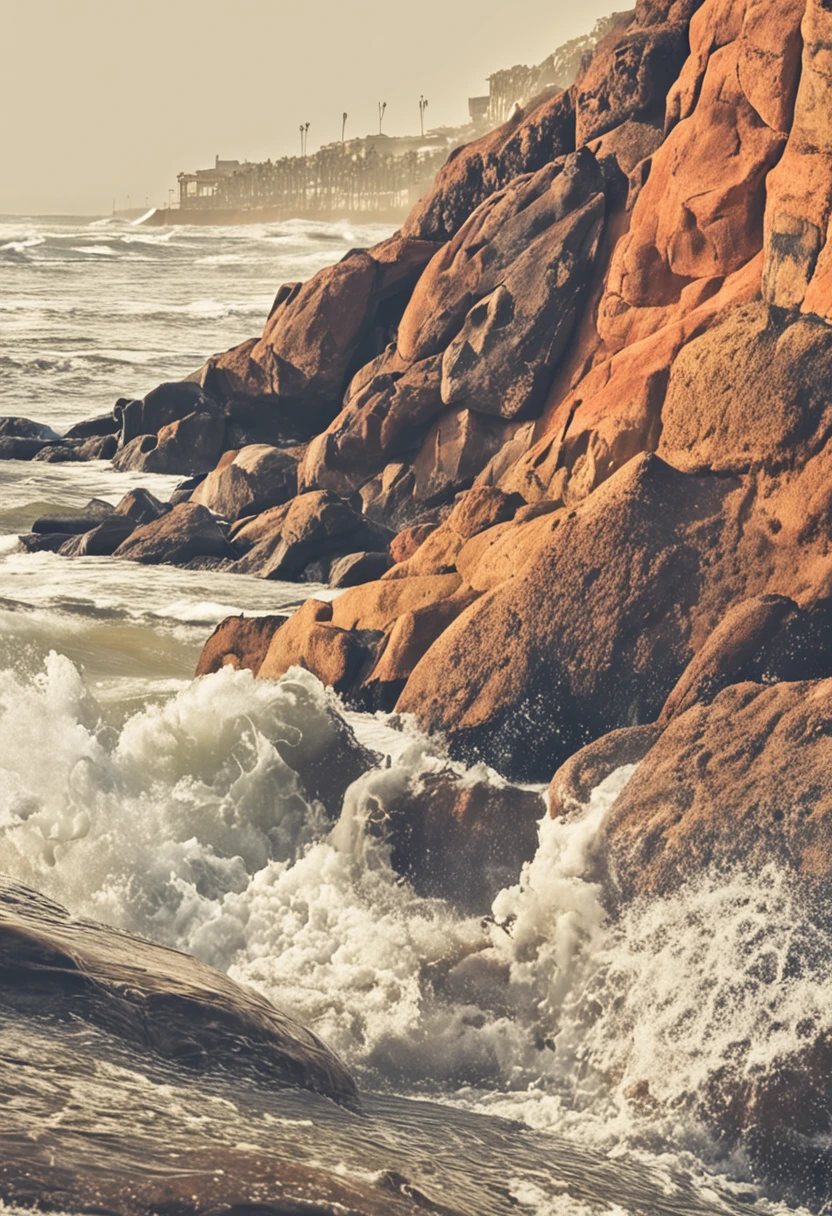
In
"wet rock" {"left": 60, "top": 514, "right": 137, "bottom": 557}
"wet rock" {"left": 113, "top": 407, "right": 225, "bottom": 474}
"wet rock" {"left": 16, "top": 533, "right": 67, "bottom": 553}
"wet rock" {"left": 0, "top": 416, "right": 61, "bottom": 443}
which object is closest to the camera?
"wet rock" {"left": 60, "top": 514, "right": 137, "bottom": 557}

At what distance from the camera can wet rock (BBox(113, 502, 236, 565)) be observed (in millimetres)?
17703

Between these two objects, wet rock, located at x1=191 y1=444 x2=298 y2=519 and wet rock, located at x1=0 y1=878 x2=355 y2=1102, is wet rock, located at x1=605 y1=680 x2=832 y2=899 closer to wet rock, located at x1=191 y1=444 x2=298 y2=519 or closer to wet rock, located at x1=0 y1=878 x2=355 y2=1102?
wet rock, located at x1=0 y1=878 x2=355 y2=1102

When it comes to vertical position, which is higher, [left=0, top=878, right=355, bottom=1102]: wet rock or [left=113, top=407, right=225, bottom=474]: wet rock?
[left=113, top=407, right=225, bottom=474]: wet rock

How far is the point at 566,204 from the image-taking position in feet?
53.9

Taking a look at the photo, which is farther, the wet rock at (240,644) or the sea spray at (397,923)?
the wet rock at (240,644)

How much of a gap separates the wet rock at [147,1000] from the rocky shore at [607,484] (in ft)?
6.87

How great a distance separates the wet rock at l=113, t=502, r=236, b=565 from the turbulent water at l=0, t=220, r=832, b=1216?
4.50 meters

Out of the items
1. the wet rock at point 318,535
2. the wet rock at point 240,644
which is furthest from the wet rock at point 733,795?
the wet rock at point 318,535

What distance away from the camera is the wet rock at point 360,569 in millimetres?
14961

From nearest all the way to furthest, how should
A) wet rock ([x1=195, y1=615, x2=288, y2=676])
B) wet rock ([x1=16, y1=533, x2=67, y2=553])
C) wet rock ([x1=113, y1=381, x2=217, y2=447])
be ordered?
wet rock ([x1=195, y1=615, x2=288, y2=676])
wet rock ([x1=16, y1=533, x2=67, y2=553])
wet rock ([x1=113, y1=381, x2=217, y2=447])

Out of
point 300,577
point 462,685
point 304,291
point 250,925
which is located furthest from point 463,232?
point 250,925

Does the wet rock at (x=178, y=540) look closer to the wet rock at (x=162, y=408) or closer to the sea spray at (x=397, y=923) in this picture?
the wet rock at (x=162, y=408)

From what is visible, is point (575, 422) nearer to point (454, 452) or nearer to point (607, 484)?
point (607, 484)

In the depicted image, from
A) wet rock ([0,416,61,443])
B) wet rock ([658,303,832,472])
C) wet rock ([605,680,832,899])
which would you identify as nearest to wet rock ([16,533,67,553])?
wet rock ([0,416,61,443])
